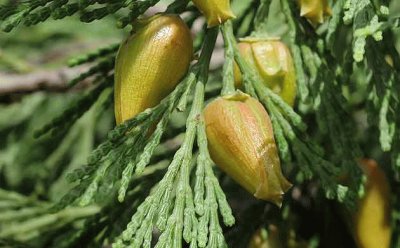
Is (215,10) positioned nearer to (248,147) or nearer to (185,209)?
(248,147)

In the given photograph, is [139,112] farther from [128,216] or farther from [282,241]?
[282,241]

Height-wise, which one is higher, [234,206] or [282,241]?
[282,241]

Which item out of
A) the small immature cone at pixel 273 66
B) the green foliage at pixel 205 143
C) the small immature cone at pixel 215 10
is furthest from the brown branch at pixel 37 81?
the small immature cone at pixel 215 10

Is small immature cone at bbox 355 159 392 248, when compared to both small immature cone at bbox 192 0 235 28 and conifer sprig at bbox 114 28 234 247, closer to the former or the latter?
conifer sprig at bbox 114 28 234 247

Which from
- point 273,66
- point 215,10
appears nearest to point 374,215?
point 273,66

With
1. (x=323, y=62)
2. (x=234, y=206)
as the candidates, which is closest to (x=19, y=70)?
(x=234, y=206)

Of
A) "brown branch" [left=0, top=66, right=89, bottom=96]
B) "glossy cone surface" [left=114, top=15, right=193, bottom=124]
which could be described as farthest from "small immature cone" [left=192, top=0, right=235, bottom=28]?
"brown branch" [left=0, top=66, right=89, bottom=96]

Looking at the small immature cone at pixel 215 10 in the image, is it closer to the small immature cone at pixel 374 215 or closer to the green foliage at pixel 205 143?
the green foliage at pixel 205 143
